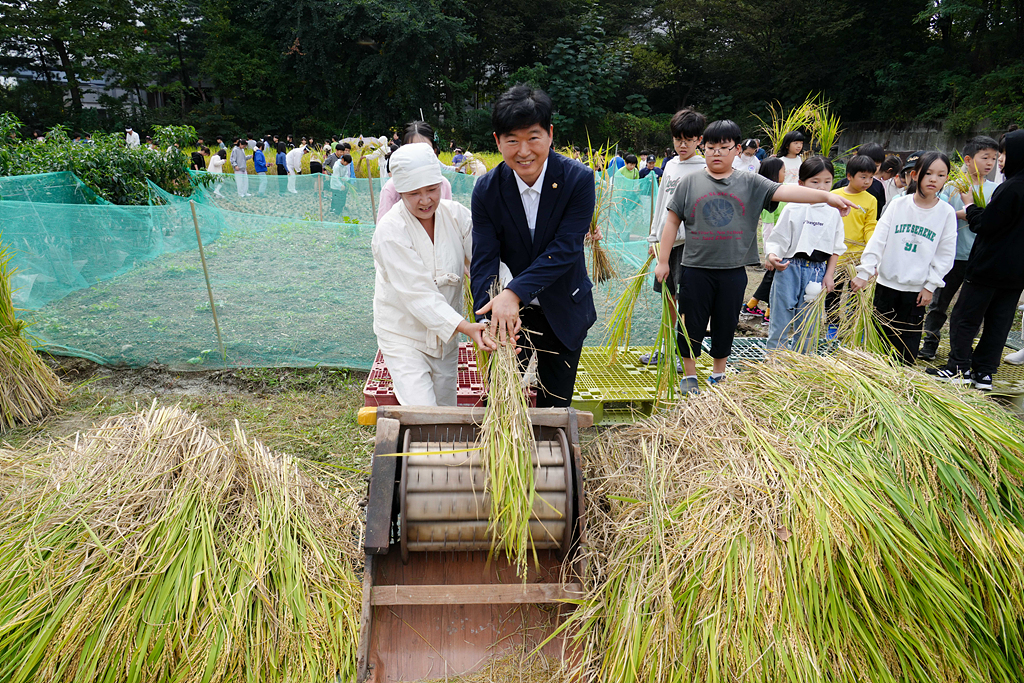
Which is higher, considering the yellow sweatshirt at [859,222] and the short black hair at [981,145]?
the short black hair at [981,145]

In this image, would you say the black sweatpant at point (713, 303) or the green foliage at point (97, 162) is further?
the green foliage at point (97, 162)

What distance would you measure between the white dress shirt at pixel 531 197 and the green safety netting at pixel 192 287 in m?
2.27

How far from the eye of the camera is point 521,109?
227 centimetres

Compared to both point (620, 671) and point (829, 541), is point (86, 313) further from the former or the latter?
point (829, 541)

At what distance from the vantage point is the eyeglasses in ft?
11.1

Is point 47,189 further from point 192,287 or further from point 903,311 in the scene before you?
point 903,311

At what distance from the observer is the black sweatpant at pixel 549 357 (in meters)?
2.71

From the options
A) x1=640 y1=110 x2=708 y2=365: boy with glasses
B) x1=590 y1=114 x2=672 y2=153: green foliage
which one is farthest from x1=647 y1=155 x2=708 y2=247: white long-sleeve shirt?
x1=590 y1=114 x2=672 y2=153: green foliage

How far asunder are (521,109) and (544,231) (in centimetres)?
50

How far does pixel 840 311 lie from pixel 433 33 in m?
25.4

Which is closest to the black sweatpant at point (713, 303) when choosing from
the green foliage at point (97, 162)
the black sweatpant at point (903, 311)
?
the black sweatpant at point (903, 311)

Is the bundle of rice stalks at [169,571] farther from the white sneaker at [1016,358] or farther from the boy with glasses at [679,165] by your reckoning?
the white sneaker at [1016,358]

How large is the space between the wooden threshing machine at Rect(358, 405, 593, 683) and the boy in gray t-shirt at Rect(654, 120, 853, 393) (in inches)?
62.8

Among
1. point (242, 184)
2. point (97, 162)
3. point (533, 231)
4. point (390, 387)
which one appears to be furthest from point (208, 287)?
point (242, 184)
